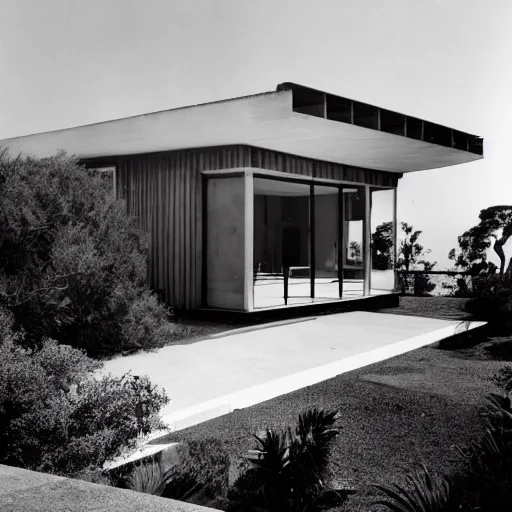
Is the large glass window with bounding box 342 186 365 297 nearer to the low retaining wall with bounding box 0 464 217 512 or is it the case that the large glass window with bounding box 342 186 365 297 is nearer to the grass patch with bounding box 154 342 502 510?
the grass patch with bounding box 154 342 502 510

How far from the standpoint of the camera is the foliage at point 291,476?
11.2 feet

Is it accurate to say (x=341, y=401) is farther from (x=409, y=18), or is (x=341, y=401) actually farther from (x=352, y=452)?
(x=409, y=18)

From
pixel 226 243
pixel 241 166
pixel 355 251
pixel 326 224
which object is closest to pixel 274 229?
pixel 326 224

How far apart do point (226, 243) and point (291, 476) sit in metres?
7.12

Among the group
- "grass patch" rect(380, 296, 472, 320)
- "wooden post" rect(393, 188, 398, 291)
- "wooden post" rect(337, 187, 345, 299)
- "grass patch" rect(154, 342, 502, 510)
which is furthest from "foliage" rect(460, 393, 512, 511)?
"wooden post" rect(393, 188, 398, 291)

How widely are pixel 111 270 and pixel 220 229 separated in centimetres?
288

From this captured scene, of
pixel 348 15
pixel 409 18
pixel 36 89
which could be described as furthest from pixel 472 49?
pixel 36 89

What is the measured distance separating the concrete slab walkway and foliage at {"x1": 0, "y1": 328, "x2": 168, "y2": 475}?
53cm

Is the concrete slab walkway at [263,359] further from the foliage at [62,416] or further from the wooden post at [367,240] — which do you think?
the wooden post at [367,240]

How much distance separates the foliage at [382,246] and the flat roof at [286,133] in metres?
2.03

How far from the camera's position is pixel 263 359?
768 centimetres

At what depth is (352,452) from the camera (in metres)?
4.33

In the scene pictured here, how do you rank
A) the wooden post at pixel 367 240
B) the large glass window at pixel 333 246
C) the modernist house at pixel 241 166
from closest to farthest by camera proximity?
1. the modernist house at pixel 241 166
2. the large glass window at pixel 333 246
3. the wooden post at pixel 367 240

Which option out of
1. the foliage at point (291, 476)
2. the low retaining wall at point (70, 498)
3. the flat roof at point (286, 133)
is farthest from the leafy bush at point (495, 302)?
the low retaining wall at point (70, 498)
